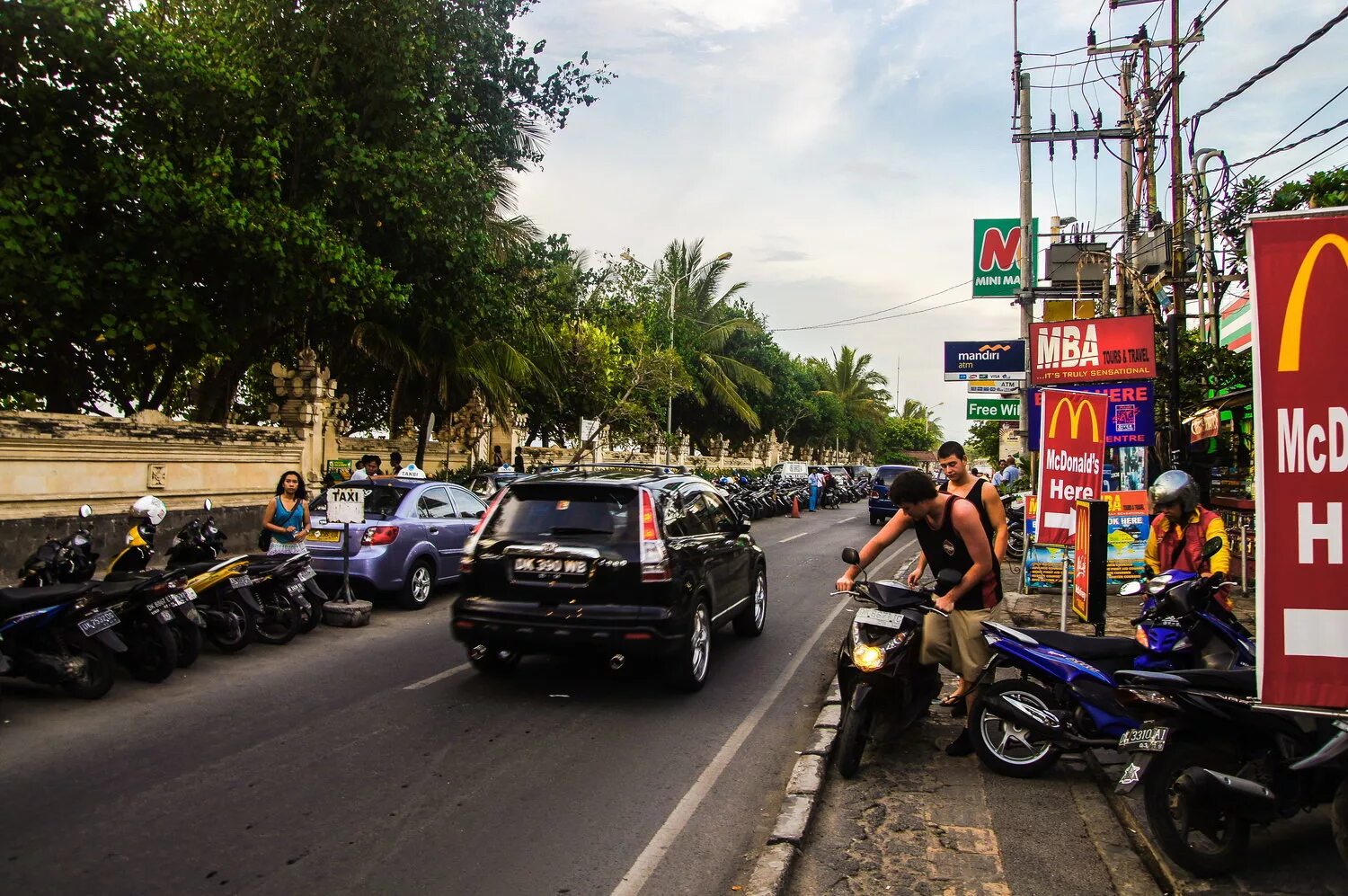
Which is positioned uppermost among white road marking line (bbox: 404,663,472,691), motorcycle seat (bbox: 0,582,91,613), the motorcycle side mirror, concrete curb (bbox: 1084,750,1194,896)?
the motorcycle side mirror

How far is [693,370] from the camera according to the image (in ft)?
129

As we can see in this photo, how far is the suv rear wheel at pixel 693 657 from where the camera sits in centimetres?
701

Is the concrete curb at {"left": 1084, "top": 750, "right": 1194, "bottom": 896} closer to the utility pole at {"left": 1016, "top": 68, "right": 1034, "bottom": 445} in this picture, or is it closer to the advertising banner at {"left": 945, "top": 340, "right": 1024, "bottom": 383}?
the utility pole at {"left": 1016, "top": 68, "right": 1034, "bottom": 445}

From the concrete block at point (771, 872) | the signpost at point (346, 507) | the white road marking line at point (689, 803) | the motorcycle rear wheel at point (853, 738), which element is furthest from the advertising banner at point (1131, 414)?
the concrete block at point (771, 872)

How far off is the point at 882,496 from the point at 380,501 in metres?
20.1

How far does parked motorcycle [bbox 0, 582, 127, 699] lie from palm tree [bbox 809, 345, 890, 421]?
59807mm

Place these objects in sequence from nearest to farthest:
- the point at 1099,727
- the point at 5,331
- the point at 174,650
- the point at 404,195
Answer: the point at 1099,727
the point at 174,650
the point at 5,331
the point at 404,195

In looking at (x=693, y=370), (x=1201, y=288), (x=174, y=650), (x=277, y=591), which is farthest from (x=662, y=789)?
(x=693, y=370)

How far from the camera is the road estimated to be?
13.4ft

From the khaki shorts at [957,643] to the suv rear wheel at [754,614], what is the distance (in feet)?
12.1

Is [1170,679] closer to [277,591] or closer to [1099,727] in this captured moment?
[1099,727]

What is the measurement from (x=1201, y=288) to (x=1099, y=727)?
16.5 meters

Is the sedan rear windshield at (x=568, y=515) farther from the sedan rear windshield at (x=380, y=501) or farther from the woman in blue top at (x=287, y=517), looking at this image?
the sedan rear windshield at (x=380, y=501)

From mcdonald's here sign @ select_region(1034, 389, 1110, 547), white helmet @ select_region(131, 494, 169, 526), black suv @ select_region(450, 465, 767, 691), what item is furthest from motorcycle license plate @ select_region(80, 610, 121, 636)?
mcdonald's here sign @ select_region(1034, 389, 1110, 547)
